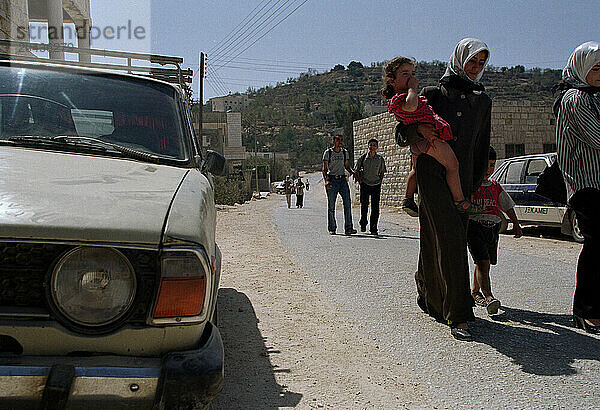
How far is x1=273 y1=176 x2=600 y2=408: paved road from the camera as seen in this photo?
3.04 meters

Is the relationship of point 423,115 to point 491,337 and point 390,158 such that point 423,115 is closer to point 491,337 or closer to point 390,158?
point 491,337

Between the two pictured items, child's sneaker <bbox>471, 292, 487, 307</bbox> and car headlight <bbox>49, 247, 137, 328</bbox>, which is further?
child's sneaker <bbox>471, 292, 487, 307</bbox>

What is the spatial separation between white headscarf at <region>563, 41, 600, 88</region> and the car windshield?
2988 millimetres

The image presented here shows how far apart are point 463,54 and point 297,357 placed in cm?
248

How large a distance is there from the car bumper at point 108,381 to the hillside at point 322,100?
6569 centimetres

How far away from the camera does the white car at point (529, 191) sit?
1105cm

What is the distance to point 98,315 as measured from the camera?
6.23 feet

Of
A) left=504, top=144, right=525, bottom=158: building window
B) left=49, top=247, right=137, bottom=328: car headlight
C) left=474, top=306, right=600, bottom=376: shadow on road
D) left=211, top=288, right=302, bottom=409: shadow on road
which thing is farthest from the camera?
left=504, top=144, right=525, bottom=158: building window

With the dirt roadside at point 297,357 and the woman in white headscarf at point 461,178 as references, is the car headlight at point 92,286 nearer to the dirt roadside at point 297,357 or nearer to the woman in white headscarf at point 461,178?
the dirt roadside at point 297,357

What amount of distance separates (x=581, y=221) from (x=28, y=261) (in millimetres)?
3766

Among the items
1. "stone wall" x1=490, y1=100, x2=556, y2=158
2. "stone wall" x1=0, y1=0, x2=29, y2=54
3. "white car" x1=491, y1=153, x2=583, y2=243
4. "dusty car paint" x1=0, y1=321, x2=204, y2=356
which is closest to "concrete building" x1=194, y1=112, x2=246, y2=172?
"stone wall" x1=490, y1=100, x2=556, y2=158

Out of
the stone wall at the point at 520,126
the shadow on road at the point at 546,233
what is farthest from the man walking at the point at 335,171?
the stone wall at the point at 520,126

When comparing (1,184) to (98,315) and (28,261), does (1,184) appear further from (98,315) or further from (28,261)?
(98,315)

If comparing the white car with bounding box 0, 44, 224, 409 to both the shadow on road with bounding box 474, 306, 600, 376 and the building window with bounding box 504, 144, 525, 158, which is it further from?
the building window with bounding box 504, 144, 525, 158
